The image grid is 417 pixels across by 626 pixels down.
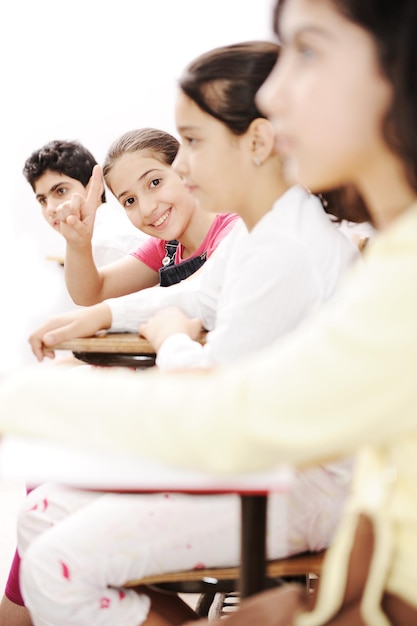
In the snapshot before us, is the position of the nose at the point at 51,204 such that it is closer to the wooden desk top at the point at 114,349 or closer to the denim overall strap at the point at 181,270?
the denim overall strap at the point at 181,270

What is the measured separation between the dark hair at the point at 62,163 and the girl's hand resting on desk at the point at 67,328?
142 cm

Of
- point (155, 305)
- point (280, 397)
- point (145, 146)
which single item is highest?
point (280, 397)

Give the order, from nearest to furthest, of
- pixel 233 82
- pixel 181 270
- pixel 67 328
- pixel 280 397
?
pixel 280 397
pixel 233 82
pixel 67 328
pixel 181 270

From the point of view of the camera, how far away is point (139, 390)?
0.61 meters

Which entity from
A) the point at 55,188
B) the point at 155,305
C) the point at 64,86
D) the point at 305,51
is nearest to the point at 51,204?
the point at 55,188

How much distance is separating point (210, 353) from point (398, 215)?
448 millimetres

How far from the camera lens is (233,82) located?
1.23m

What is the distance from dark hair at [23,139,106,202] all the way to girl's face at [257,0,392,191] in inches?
84.2

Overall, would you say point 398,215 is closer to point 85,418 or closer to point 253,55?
point 85,418

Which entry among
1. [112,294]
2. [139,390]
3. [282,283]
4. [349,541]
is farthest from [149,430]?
[112,294]

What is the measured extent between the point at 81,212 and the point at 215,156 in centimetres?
64

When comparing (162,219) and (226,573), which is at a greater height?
(162,219)

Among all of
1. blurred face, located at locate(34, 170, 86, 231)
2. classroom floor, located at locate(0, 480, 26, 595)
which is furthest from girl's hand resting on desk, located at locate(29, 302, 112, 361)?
blurred face, located at locate(34, 170, 86, 231)

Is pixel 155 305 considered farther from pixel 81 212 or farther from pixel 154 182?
pixel 154 182
